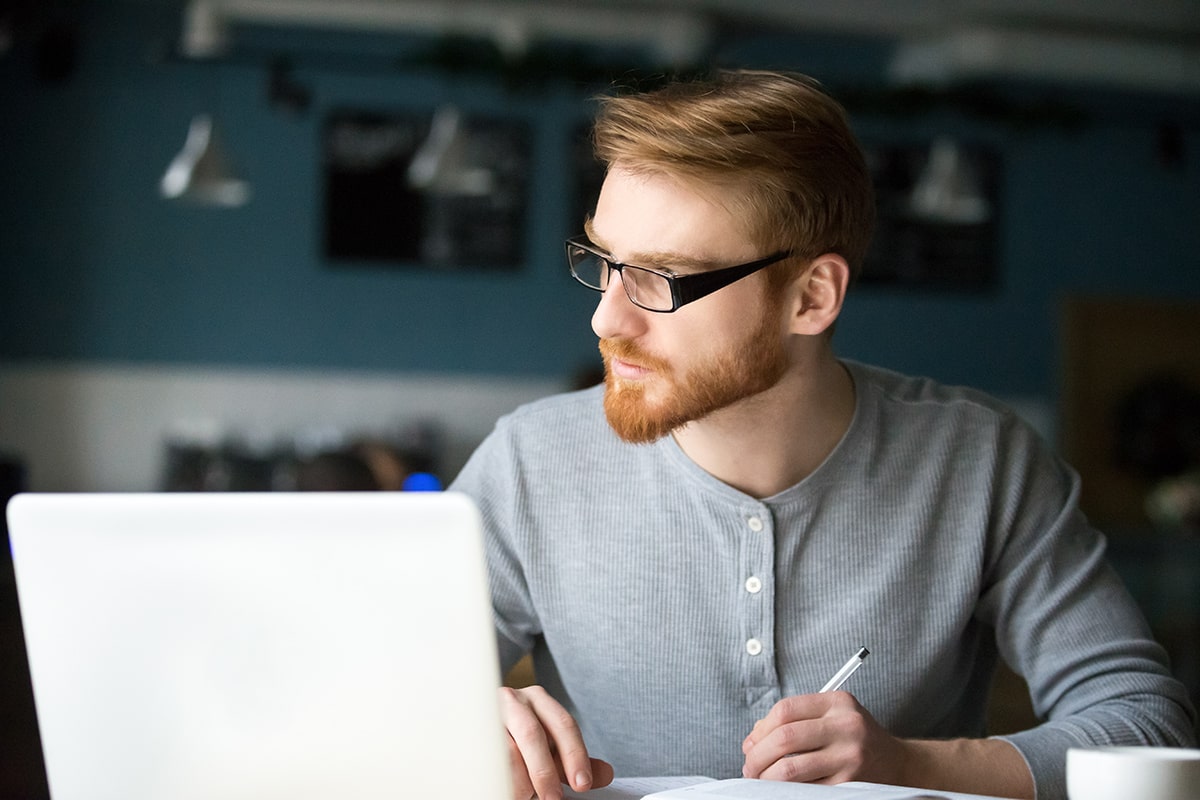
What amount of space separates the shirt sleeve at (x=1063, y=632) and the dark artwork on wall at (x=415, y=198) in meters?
4.78

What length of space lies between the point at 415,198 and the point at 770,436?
4.94 m

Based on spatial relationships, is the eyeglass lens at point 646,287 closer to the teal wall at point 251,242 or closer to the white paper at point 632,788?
the white paper at point 632,788

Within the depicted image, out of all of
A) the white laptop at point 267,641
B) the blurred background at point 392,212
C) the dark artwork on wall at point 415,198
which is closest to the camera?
the white laptop at point 267,641

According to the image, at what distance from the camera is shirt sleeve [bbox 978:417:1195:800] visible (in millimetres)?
1380

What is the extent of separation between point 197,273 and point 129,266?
311 mm

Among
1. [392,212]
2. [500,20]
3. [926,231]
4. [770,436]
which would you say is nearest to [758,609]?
[770,436]

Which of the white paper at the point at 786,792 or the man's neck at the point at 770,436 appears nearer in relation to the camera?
the white paper at the point at 786,792

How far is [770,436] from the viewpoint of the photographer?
1.52m

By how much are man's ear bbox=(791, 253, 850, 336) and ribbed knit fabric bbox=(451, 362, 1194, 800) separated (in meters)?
0.13

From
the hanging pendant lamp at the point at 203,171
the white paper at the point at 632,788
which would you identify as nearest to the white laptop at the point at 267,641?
Answer: the white paper at the point at 632,788

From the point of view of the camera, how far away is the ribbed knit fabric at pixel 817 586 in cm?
147

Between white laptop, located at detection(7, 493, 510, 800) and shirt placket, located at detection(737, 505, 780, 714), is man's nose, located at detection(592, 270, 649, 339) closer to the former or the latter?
shirt placket, located at detection(737, 505, 780, 714)

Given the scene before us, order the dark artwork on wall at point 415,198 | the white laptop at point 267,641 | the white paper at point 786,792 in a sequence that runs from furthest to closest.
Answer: the dark artwork on wall at point 415,198 → the white paper at point 786,792 → the white laptop at point 267,641

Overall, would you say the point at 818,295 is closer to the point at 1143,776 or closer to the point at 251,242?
the point at 1143,776
